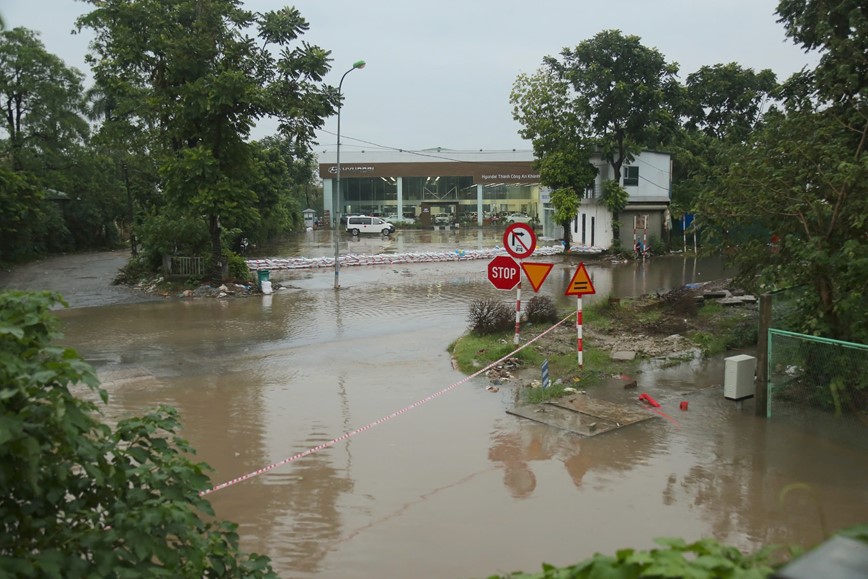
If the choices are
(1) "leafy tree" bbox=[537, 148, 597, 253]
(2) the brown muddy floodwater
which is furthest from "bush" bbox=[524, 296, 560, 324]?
(1) "leafy tree" bbox=[537, 148, 597, 253]

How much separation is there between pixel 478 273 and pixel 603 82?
12893mm

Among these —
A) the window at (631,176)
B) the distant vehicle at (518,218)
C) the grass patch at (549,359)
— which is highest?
the window at (631,176)

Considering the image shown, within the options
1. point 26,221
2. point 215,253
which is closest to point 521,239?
point 215,253

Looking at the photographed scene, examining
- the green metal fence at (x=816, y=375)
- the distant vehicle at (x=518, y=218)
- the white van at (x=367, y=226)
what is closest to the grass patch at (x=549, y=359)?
the green metal fence at (x=816, y=375)

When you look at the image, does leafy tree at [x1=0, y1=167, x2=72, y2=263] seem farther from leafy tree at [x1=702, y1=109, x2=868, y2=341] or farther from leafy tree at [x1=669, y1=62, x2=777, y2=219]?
leafy tree at [x1=669, y1=62, x2=777, y2=219]

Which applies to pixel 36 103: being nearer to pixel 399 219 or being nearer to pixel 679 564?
pixel 399 219

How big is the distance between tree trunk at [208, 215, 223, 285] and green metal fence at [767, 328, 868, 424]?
1914cm

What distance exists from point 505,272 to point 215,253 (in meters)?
14.2

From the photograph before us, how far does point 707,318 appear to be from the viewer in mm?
16344

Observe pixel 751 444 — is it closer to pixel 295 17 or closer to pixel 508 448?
pixel 508 448

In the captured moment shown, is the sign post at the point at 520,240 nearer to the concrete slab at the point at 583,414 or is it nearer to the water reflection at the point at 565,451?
the concrete slab at the point at 583,414

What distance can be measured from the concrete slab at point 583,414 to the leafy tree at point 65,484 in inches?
238

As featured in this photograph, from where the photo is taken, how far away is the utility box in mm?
10148

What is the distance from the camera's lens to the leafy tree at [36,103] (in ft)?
118
